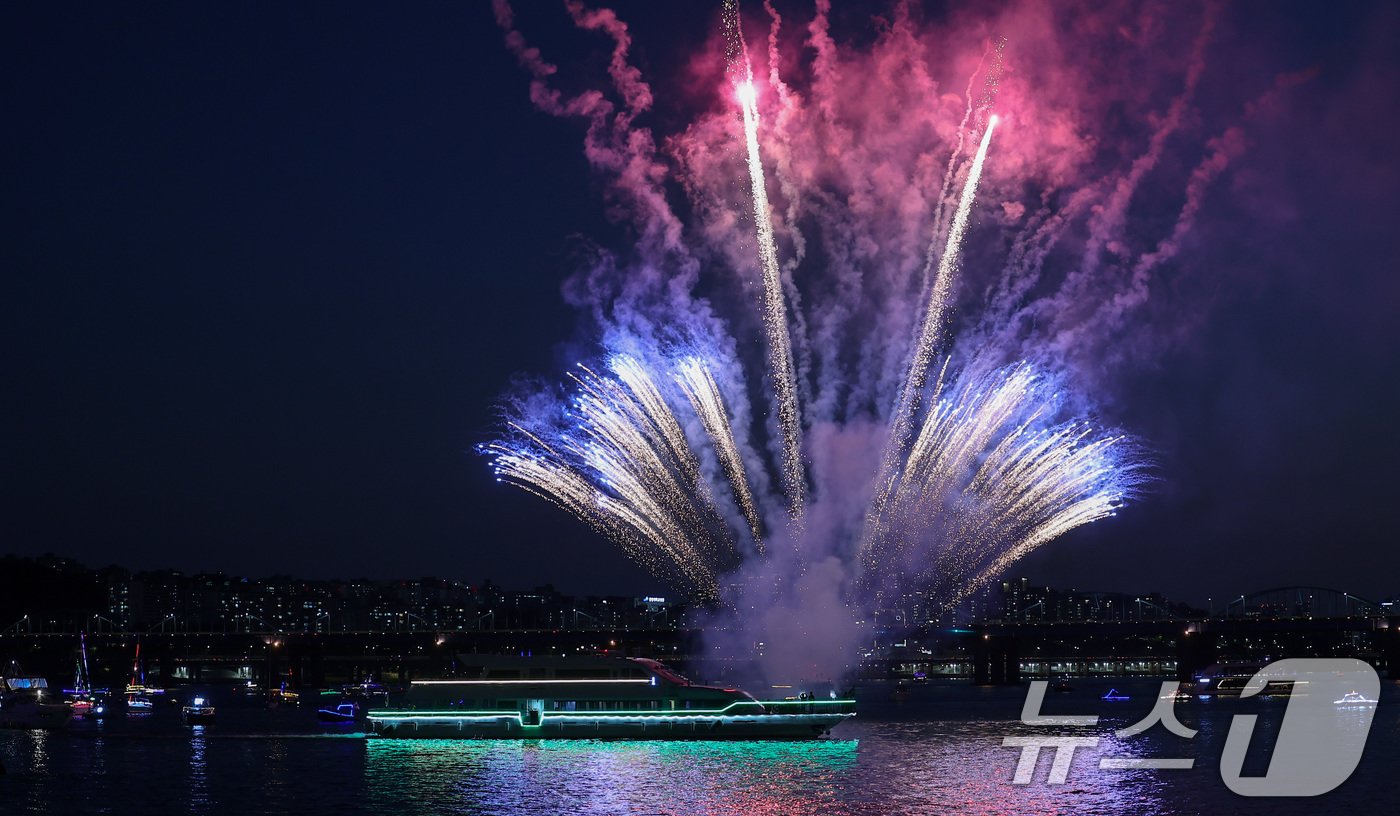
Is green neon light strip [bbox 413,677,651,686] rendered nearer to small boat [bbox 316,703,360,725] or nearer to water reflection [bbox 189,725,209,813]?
water reflection [bbox 189,725,209,813]

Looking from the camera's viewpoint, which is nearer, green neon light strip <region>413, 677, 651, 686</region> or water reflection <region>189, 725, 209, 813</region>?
water reflection <region>189, 725, 209, 813</region>

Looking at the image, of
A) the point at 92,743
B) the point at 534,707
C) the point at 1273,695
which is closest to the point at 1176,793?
the point at 534,707

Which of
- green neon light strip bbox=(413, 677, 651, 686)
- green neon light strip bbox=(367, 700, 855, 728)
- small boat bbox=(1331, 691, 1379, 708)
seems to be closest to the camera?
green neon light strip bbox=(367, 700, 855, 728)

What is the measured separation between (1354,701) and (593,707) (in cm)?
10919

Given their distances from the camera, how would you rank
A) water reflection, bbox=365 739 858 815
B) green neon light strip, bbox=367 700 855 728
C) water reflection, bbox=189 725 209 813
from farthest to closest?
green neon light strip, bbox=367 700 855 728 < water reflection, bbox=189 725 209 813 < water reflection, bbox=365 739 858 815

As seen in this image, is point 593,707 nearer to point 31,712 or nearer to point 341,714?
point 341,714

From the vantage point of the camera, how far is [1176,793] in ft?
241

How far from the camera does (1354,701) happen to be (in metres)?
170

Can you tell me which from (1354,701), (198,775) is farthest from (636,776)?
(1354,701)

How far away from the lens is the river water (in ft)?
227

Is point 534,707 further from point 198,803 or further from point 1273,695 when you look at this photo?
point 1273,695

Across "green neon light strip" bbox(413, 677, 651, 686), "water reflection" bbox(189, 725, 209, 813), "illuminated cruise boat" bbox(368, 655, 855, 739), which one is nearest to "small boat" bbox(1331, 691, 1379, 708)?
"illuminated cruise boat" bbox(368, 655, 855, 739)

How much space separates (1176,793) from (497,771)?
36.5 m

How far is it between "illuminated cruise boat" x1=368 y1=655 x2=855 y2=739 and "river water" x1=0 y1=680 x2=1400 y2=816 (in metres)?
1.39
